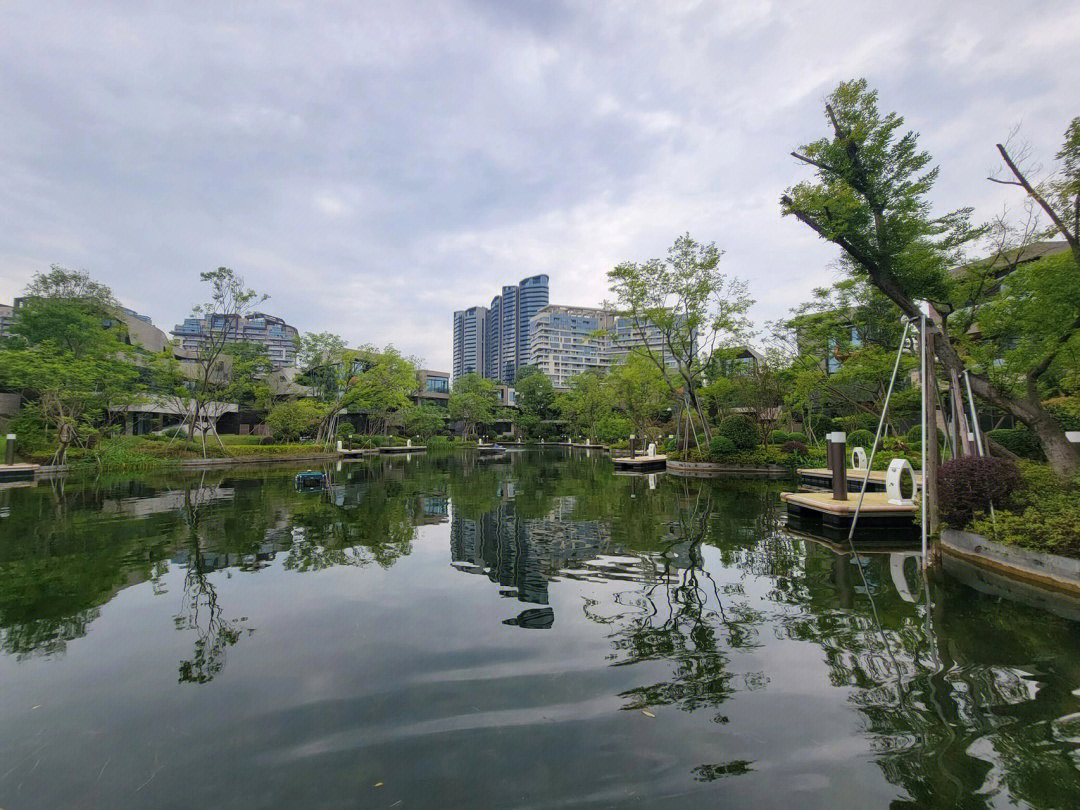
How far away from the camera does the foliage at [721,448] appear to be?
2378 centimetres

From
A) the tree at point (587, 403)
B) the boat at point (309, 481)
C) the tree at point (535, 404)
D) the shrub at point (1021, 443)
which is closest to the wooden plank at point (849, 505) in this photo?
the shrub at point (1021, 443)

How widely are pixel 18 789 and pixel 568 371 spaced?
110807 mm

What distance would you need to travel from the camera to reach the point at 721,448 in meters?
23.8

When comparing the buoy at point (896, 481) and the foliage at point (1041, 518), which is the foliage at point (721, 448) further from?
the foliage at point (1041, 518)

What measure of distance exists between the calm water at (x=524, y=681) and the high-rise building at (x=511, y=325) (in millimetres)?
117185

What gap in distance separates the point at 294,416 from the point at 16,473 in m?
16.2

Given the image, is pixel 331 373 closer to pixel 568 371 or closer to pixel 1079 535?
pixel 1079 535

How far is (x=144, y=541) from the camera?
933cm

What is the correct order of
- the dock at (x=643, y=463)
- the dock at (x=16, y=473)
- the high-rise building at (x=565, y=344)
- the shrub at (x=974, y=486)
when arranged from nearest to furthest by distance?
the shrub at (x=974, y=486)
the dock at (x=16, y=473)
the dock at (x=643, y=463)
the high-rise building at (x=565, y=344)

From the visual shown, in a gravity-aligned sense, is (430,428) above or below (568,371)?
below

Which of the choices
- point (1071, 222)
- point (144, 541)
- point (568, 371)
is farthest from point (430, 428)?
point (568, 371)

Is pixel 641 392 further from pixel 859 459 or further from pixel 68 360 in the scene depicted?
pixel 68 360

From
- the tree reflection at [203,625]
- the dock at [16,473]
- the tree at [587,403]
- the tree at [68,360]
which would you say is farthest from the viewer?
the tree at [587,403]

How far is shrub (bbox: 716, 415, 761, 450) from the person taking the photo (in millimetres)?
24359
